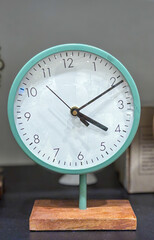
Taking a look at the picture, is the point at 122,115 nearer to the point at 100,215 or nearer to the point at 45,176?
the point at 100,215

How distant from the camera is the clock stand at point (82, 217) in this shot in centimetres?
68

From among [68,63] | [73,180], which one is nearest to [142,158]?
[73,180]

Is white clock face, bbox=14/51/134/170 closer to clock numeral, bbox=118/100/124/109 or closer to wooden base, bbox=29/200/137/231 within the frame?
clock numeral, bbox=118/100/124/109

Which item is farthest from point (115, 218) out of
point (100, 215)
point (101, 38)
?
point (101, 38)

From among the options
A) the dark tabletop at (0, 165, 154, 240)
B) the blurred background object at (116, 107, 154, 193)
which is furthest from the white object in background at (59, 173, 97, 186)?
the blurred background object at (116, 107, 154, 193)

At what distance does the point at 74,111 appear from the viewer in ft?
2.22

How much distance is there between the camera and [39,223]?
2.24 feet

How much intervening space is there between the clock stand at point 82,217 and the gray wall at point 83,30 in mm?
421

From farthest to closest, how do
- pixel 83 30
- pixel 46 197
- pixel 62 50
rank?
pixel 83 30
pixel 46 197
pixel 62 50

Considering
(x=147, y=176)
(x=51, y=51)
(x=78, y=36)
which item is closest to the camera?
(x=51, y=51)

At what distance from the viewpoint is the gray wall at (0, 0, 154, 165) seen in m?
0.95

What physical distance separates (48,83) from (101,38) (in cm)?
39

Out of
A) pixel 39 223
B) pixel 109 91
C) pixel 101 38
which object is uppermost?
pixel 101 38

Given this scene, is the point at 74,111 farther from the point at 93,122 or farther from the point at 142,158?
the point at 142,158
